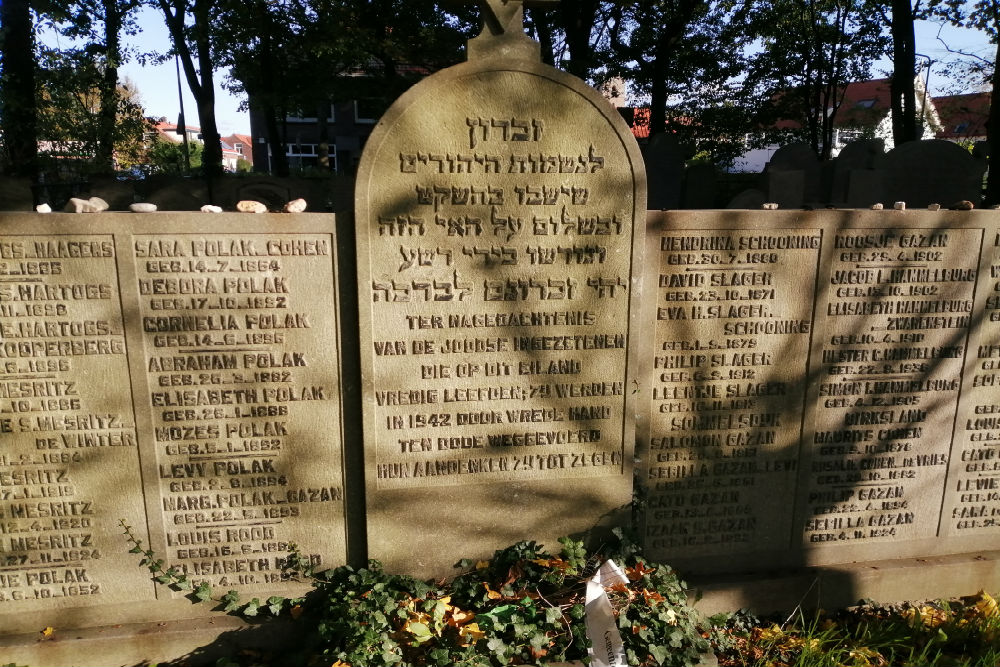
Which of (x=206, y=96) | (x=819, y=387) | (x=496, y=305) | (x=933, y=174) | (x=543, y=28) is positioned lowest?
(x=819, y=387)

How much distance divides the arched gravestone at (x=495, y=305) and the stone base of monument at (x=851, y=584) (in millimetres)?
1019

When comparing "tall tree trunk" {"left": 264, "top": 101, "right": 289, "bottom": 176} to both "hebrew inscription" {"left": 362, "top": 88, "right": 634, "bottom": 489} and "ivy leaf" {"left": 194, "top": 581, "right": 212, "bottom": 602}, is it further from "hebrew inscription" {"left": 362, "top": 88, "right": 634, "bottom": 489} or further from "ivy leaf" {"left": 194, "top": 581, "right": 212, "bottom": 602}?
"ivy leaf" {"left": 194, "top": 581, "right": 212, "bottom": 602}

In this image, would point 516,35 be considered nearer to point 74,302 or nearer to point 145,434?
point 74,302

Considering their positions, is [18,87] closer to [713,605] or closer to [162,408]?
[162,408]

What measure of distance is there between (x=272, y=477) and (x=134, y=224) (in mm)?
1588

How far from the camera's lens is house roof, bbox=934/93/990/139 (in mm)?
26062

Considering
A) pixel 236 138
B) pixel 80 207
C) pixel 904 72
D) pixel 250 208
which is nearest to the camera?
pixel 80 207

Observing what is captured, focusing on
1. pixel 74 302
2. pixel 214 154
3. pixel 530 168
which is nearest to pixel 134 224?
pixel 74 302

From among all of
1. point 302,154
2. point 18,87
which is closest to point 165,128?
point 302,154

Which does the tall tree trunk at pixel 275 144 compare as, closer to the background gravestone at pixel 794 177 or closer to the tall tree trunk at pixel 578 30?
the tall tree trunk at pixel 578 30

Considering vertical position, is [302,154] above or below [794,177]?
above

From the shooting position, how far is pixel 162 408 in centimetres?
365

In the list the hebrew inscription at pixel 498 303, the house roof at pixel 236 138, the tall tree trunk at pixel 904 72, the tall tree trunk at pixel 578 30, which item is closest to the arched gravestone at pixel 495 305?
the hebrew inscription at pixel 498 303

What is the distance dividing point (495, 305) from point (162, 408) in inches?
76.9
